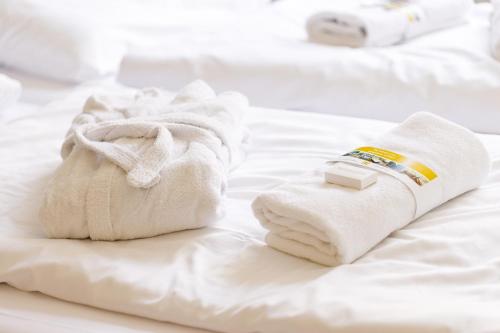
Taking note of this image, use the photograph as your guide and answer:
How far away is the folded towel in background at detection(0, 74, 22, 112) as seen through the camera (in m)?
1.69

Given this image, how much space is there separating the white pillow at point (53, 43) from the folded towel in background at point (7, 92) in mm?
250

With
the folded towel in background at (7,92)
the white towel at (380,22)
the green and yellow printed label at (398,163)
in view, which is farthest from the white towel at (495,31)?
the folded towel in background at (7,92)

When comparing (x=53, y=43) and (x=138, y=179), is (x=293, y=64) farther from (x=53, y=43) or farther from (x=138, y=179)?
(x=138, y=179)

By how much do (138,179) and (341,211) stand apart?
300 mm

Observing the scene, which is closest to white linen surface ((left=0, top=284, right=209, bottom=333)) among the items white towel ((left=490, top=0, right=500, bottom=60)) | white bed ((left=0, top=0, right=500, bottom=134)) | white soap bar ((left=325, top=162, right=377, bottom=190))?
white soap bar ((left=325, top=162, right=377, bottom=190))

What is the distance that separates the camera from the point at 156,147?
1140 mm

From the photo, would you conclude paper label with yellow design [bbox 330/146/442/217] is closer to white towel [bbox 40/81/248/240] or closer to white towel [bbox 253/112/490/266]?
white towel [bbox 253/112/490/266]

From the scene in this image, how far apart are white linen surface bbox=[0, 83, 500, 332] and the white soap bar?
0.09 metres

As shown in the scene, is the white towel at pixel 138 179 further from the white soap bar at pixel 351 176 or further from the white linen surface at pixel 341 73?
the white linen surface at pixel 341 73

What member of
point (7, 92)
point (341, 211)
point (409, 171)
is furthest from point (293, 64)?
point (341, 211)

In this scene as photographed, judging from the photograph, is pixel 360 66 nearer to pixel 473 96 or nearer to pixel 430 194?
pixel 473 96

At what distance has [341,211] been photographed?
3.33 feet

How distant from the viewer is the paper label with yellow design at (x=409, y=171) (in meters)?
1.10

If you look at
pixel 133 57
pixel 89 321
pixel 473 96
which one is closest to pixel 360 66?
pixel 473 96
